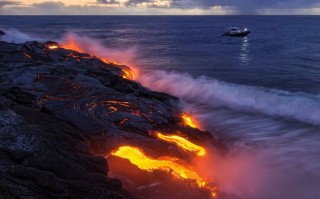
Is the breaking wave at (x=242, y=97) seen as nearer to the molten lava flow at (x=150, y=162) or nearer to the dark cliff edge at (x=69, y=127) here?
the dark cliff edge at (x=69, y=127)

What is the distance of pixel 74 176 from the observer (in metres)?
9.38

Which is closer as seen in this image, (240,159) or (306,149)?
(240,159)

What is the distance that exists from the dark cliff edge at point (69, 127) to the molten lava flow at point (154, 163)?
0.90ft

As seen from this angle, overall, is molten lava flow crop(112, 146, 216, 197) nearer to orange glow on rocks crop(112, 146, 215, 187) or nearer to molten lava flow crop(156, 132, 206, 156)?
orange glow on rocks crop(112, 146, 215, 187)

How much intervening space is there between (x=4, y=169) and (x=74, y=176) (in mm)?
1761

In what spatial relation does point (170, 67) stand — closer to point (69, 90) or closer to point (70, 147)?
point (69, 90)

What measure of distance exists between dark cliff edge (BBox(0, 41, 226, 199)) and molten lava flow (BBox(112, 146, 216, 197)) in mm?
274

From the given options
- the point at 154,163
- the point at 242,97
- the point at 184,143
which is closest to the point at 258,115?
the point at 242,97

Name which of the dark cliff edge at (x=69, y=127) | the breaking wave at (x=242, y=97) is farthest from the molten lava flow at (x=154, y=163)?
the breaking wave at (x=242, y=97)

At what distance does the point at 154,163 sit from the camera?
1255cm

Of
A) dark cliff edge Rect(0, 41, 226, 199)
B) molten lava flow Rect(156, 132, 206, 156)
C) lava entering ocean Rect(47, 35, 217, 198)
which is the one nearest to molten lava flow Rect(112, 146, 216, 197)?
lava entering ocean Rect(47, 35, 217, 198)

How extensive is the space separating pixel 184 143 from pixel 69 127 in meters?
Result: 4.47

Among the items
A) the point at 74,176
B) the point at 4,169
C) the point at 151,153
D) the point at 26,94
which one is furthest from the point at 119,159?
the point at 26,94

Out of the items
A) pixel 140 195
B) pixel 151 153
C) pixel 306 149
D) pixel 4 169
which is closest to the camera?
pixel 4 169
